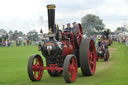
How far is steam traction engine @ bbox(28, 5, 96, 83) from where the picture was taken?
734 centimetres

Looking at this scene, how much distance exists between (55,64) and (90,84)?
1423mm

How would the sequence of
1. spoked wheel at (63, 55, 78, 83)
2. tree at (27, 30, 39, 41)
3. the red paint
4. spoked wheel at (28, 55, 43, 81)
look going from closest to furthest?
1. spoked wheel at (63, 55, 78, 83)
2. spoked wheel at (28, 55, 43, 81)
3. the red paint
4. tree at (27, 30, 39, 41)

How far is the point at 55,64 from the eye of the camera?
25.6 feet

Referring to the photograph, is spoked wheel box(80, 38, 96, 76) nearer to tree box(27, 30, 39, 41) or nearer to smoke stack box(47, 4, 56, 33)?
smoke stack box(47, 4, 56, 33)

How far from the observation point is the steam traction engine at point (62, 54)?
7344 millimetres

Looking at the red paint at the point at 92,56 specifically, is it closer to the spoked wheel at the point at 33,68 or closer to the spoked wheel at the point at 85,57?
the spoked wheel at the point at 85,57

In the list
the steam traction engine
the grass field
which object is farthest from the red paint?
the grass field

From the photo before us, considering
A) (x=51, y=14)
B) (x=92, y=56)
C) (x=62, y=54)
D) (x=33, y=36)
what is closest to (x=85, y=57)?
(x=62, y=54)

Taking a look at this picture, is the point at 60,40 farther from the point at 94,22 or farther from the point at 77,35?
the point at 94,22

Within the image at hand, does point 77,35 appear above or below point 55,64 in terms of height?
above

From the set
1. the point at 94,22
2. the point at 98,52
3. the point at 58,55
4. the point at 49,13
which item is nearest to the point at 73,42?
the point at 58,55

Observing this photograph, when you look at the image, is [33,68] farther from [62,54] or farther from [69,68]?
[69,68]

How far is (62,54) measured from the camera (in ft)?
25.7

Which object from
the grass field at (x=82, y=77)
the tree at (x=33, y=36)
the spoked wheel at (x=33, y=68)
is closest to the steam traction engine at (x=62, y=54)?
the spoked wheel at (x=33, y=68)
